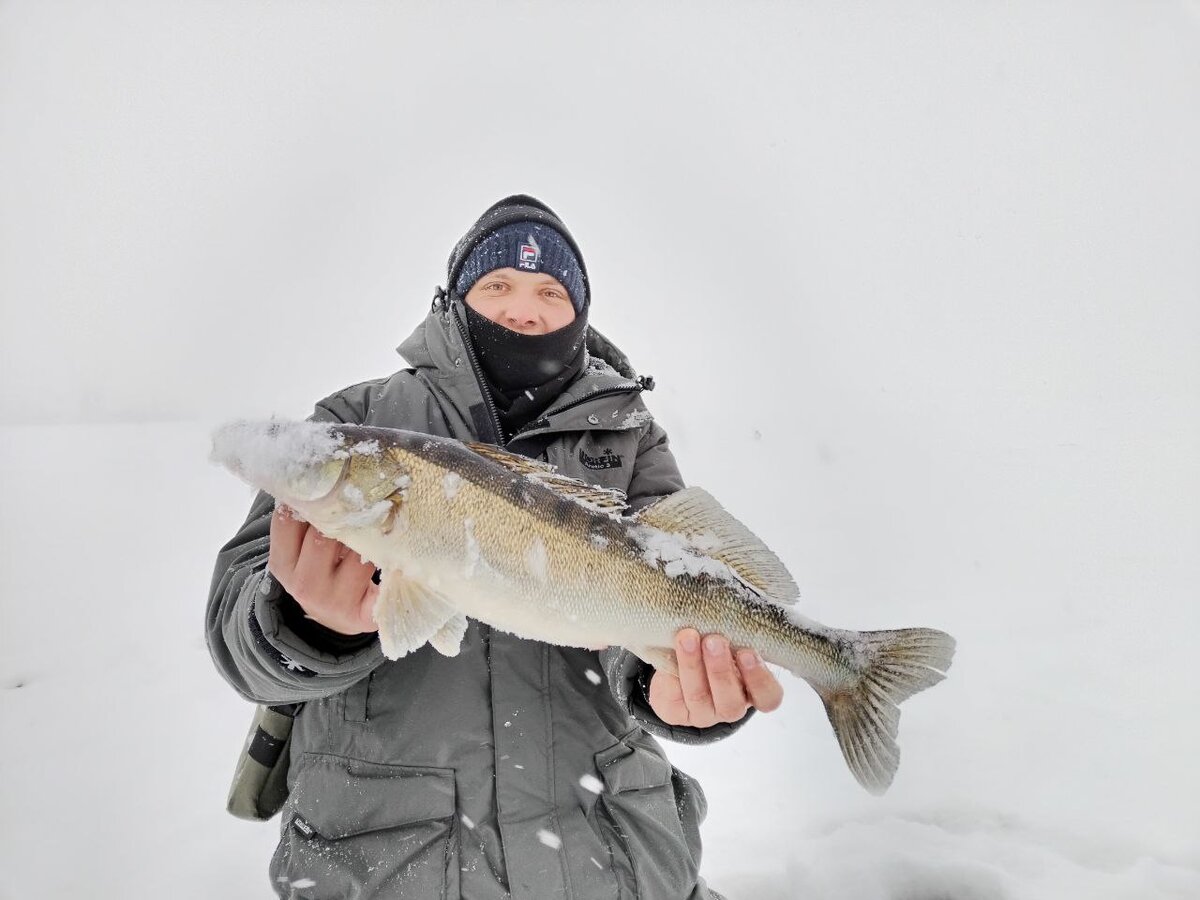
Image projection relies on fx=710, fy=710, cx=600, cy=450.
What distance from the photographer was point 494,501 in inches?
75.9

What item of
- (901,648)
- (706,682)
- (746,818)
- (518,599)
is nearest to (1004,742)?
(746,818)

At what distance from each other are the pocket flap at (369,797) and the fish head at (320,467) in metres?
0.77

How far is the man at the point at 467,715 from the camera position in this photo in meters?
1.92

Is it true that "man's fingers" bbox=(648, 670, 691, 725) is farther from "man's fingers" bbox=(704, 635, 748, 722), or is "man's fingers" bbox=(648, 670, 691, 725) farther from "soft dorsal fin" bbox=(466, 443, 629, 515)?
"soft dorsal fin" bbox=(466, 443, 629, 515)

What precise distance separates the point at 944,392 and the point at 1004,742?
7916 mm

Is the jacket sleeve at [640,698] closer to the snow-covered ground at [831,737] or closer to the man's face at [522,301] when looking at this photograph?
the man's face at [522,301]

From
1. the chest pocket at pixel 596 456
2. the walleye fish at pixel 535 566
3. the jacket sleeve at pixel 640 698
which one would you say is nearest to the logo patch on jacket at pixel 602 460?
the chest pocket at pixel 596 456

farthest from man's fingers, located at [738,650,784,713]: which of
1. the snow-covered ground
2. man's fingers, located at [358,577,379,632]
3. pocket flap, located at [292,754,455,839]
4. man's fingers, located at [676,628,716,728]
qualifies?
the snow-covered ground

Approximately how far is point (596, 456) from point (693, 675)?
0.90m

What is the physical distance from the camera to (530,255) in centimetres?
306

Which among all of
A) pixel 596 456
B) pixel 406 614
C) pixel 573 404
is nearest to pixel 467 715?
pixel 406 614

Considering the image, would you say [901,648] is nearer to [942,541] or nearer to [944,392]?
[942,541]

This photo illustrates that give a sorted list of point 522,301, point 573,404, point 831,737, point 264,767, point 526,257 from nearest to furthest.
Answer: point 264,767 → point 573,404 → point 522,301 → point 526,257 → point 831,737

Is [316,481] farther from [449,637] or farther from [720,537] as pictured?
[720,537]
